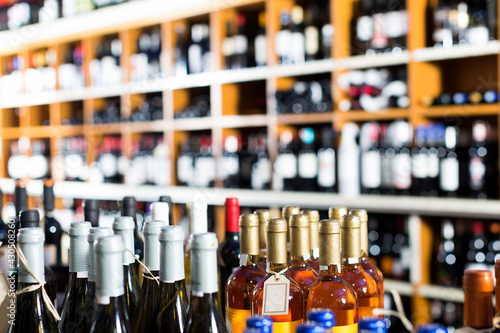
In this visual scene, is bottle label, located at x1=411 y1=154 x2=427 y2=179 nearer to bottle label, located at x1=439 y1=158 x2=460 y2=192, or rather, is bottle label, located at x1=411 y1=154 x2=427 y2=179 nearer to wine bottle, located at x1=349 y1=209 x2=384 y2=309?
bottle label, located at x1=439 y1=158 x2=460 y2=192

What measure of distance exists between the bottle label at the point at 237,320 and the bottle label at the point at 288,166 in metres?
1.80

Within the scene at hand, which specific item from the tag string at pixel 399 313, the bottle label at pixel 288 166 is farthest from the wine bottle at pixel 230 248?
the bottle label at pixel 288 166

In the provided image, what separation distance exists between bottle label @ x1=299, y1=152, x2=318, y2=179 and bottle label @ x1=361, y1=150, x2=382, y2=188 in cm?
24

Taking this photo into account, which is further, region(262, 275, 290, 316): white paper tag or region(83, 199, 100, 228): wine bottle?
region(83, 199, 100, 228): wine bottle

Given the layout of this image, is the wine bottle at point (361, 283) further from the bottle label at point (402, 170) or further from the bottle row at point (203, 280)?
the bottle label at point (402, 170)

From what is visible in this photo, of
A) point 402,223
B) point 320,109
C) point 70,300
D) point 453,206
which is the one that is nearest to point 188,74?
point 320,109

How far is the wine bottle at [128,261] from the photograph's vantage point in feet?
2.58

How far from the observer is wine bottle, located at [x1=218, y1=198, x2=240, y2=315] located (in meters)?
1.06

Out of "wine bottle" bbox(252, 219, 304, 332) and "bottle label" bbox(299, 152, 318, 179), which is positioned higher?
"bottle label" bbox(299, 152, 318, 179)

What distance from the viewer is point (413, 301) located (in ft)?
7.44

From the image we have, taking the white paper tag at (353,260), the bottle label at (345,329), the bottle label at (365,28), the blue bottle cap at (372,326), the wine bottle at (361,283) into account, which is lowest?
the bottle label at (345,329)

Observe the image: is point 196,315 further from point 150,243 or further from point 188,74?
point 188,74

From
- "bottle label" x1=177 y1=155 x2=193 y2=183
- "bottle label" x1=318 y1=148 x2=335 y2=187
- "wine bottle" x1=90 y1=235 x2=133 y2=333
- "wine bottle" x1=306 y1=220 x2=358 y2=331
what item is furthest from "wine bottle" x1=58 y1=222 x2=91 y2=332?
"bottle label" x1=177 y1=155 x2=193 y2=183

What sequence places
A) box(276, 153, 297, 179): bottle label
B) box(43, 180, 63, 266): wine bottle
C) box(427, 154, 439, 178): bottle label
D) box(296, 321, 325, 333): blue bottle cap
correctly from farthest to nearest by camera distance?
box(276, 153, 297, 179): bottle label → box(427, 154, 439, 178): bottle label → box(43, 180, 63, 266): wine bottle → box(296, 321, 325, 333): blue bottle cap
